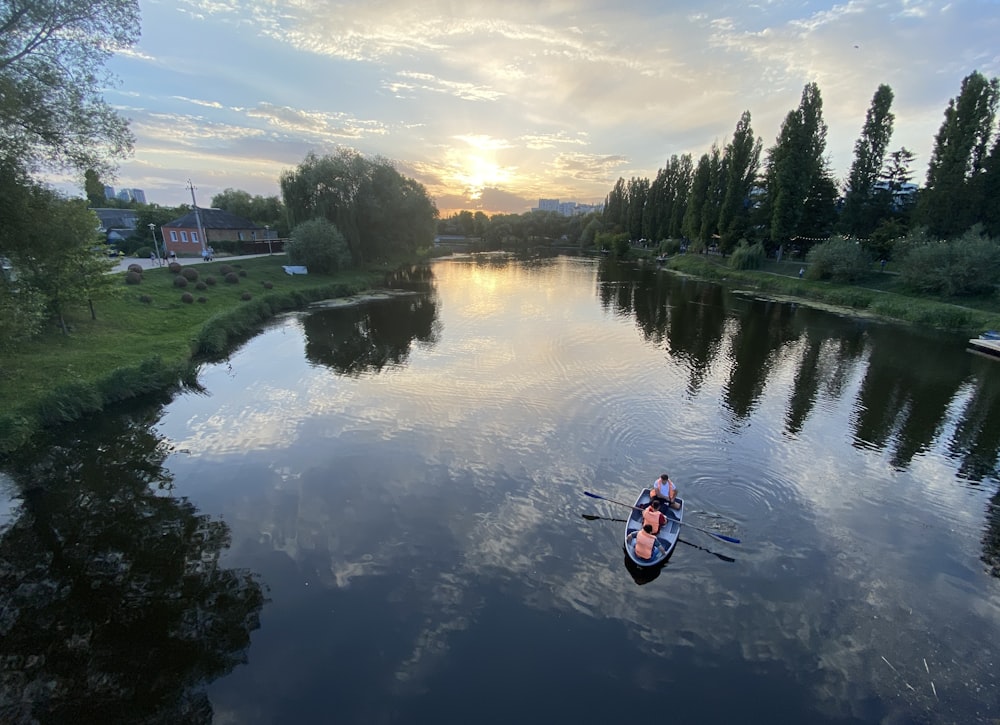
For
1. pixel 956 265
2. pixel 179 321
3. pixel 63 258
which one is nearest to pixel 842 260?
pixel 956 265

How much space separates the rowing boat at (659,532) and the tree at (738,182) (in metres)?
65.4

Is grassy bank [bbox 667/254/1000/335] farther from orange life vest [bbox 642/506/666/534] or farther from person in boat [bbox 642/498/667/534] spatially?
orange life vest [bbox 642/506/666/534]

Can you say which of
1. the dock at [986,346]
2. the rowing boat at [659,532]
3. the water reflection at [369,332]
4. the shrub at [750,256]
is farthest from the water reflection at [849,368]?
the shrub at [750,256]

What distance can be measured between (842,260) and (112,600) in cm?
6143

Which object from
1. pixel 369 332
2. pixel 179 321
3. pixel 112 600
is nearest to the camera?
pixel 112 600

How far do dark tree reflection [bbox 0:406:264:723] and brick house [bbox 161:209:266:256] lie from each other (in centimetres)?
5122

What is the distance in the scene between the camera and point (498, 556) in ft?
41.0

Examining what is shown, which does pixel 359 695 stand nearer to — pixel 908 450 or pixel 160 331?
pixel 908 450

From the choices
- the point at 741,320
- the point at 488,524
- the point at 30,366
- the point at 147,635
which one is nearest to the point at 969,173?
the point at 741,320

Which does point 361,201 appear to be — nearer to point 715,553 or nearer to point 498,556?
point 498,556

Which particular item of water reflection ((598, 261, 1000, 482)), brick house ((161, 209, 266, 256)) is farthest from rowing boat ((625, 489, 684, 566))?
brick house ((161, 209, 266, 256))

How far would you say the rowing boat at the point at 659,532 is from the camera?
39.0 feet

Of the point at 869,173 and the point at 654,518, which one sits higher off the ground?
the point at 869,173

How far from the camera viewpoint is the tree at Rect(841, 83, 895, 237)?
177 feet
